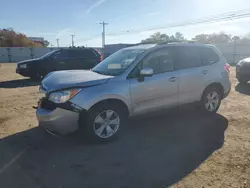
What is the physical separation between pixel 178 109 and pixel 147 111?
3.13 feet

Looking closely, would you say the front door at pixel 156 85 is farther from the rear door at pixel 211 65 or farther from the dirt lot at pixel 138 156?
the rear door at pixel 211 65

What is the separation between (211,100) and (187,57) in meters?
1.33

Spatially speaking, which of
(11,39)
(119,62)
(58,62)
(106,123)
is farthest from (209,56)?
(11,39)

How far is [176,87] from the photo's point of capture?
4855 millimetres

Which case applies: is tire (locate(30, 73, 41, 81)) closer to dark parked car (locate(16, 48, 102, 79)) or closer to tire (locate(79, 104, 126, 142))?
dark parked car (locate(16, 48, 102, 79))

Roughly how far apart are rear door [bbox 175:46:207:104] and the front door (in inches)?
7.4

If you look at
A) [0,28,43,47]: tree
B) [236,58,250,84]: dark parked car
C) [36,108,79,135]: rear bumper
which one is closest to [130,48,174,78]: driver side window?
[36,108,79,135]: rear bumper

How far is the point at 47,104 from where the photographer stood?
12.9 feet

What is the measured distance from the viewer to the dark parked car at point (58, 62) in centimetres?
1167

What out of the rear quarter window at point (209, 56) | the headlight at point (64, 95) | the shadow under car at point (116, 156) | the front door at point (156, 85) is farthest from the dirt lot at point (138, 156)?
the rear quarter window at point (209, 56)

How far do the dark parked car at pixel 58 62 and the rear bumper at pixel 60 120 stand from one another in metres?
8.52

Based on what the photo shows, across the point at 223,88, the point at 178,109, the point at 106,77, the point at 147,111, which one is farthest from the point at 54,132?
the point at 223,88

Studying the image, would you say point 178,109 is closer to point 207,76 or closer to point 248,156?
point 207,76

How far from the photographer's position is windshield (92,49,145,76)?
4.42 meters
